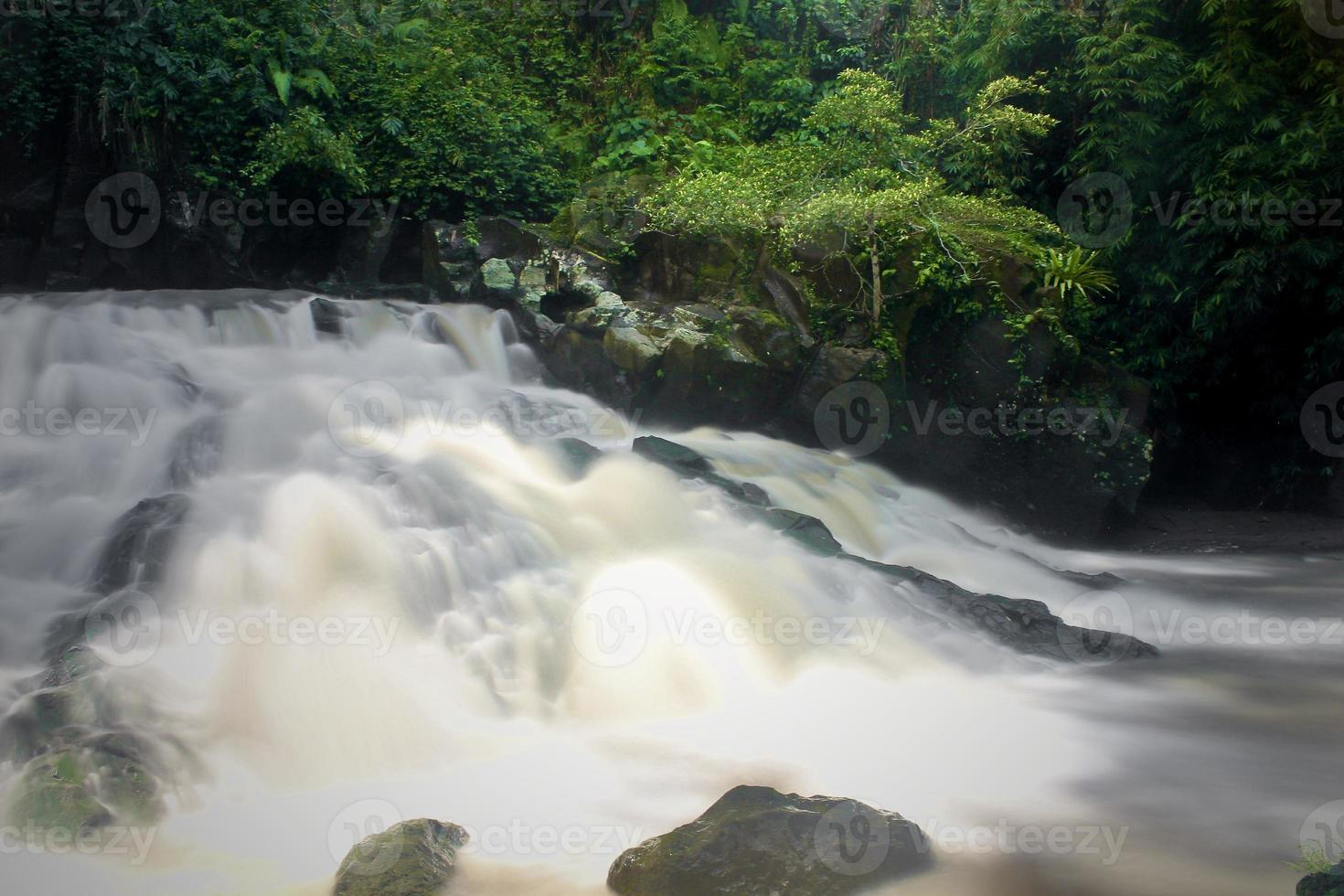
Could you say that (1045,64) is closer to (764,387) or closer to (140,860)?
(764,387)

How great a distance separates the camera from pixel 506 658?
17.6 feet

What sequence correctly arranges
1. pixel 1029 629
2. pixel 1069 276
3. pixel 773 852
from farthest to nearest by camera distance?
pixel 1069 276, pixel 1029 629, pixel 773 852

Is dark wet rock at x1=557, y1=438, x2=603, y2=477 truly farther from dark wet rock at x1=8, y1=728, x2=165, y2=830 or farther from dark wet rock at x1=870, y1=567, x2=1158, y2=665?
dark wet rock at x1=8, y1=728, x2=165, y2=830

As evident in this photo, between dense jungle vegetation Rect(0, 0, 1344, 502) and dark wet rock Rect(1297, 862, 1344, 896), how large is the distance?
624 cm

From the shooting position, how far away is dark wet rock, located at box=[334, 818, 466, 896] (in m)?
3.51

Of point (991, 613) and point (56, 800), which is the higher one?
point (991, 613)

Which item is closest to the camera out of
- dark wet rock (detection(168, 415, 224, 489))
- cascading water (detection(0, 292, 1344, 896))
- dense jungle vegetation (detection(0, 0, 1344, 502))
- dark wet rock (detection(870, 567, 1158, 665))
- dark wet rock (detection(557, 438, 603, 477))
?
cascading water (detection(0, 292, 1344, 896))

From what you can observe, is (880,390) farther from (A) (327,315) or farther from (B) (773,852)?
(B) (773,852)

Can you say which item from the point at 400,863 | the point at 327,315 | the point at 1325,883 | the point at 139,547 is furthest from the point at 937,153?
the point at 400,863

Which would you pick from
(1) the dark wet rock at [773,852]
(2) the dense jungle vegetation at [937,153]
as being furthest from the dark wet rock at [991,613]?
(2) the dense jungle vegetation at [937,153]

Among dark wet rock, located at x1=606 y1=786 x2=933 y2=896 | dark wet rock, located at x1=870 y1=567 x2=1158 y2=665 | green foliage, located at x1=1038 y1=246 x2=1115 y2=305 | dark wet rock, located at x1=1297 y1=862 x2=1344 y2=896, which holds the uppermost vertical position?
green foliage, located at x1=1038 y1=246 x2=1115 y2=305

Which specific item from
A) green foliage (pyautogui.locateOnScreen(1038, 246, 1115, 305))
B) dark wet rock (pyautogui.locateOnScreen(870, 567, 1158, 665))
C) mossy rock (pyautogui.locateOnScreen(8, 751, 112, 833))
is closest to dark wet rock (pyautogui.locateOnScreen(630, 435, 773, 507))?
dark wet rock (pyautogui.locateOnScreen(870, 567, 1158, 665))

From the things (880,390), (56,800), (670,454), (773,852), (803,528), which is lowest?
(773,852)

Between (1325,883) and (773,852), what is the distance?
70.7 inches
